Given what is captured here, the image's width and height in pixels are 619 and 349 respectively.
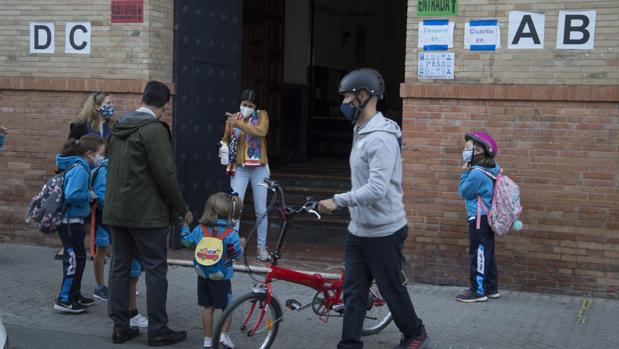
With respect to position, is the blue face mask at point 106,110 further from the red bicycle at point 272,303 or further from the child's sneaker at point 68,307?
the red bicycle at point 272,303

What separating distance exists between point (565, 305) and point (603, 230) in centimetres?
82

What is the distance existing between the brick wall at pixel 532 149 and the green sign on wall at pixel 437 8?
8 centimetres

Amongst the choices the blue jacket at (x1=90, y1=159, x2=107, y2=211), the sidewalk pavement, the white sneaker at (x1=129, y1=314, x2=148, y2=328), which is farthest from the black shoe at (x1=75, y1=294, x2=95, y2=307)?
the blue jacket at (x1=90, y1=159, x2=107, y2=211)

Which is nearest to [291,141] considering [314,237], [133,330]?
[314,237]

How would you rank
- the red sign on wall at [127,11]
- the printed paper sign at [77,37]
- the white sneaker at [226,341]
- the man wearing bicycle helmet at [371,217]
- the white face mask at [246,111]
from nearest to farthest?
the man wearing bicycle helmet at [371,217] → the white sneaker at [226,341] → the white face mask at [246,111] → the red sign on wall at [127,11] → the printed paper sign at [77,37]

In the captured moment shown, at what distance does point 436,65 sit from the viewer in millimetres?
8430

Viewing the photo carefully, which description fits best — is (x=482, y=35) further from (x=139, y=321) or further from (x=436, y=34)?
(x=139, y=321)

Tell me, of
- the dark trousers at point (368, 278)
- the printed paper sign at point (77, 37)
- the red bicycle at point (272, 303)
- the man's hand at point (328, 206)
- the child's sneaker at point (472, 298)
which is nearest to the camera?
the man's hand at point (328, 206)

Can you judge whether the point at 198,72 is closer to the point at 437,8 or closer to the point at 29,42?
the point at 29,42

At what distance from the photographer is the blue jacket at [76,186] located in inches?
274

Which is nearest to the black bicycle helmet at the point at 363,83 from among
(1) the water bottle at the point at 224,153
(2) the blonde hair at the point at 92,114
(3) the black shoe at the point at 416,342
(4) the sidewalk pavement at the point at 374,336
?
(3) the black shoe at the point at 416,342

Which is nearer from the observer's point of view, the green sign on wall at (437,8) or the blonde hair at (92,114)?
the blonde hair at (92,114)

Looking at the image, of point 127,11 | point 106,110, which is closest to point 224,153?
point 106,110

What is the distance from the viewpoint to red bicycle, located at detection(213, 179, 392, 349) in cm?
579
